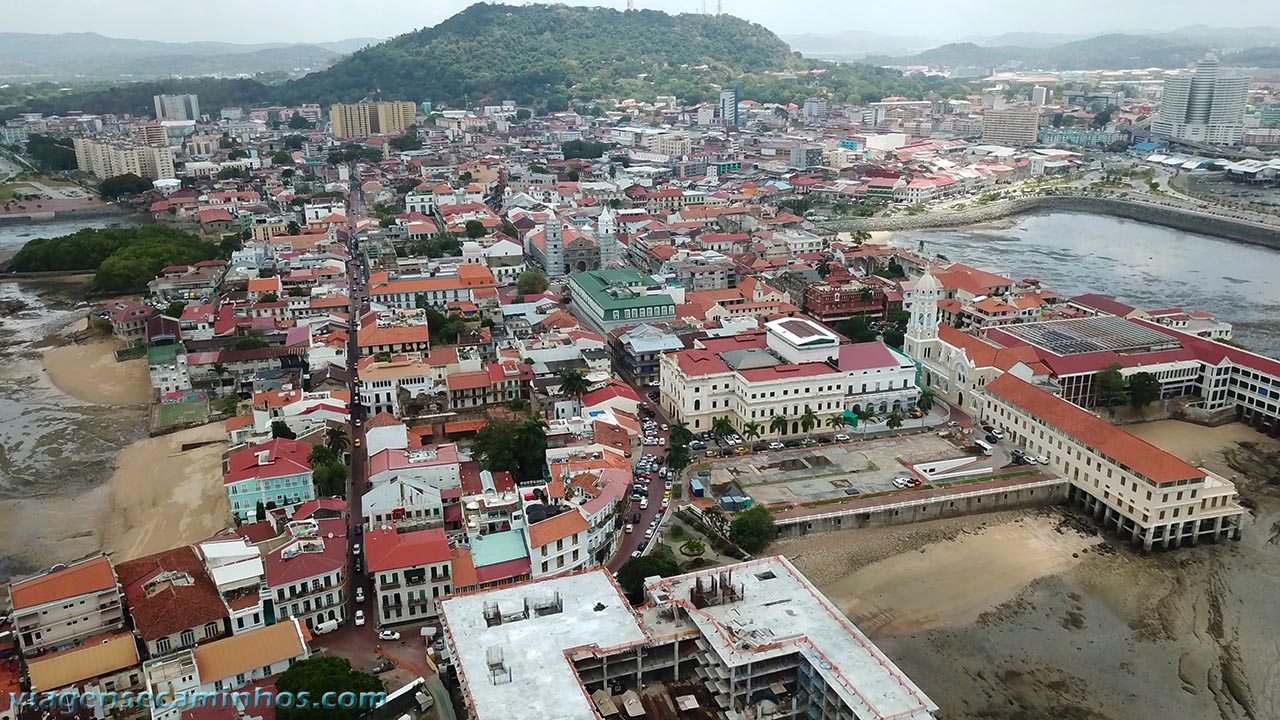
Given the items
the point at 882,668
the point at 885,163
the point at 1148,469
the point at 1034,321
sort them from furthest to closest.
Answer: the point at 885,163 < the point at 1034,321 < the point at 1148,469 < the point at 882,668

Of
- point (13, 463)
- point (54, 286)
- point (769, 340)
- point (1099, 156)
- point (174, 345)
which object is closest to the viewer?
point (13, 463)

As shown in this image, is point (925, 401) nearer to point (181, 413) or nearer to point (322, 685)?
point (322, 685)

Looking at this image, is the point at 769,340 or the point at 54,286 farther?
the point at 54,286

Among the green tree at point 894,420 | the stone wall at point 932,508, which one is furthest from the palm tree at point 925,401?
the stone wall at point 932,508

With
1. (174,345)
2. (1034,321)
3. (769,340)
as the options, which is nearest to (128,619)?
(174,345)

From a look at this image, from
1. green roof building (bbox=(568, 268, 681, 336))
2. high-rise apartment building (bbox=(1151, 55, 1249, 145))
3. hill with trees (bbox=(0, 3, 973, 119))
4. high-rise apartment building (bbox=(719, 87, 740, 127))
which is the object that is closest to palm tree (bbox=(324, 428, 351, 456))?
green roof building (bbox=(568, 268, 681, 336))

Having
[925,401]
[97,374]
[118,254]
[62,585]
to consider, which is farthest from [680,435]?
[118,254]

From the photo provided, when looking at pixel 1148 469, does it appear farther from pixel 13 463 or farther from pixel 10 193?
pixel 10 193

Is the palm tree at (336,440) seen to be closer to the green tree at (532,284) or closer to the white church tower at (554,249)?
the green tree at (532,284)
